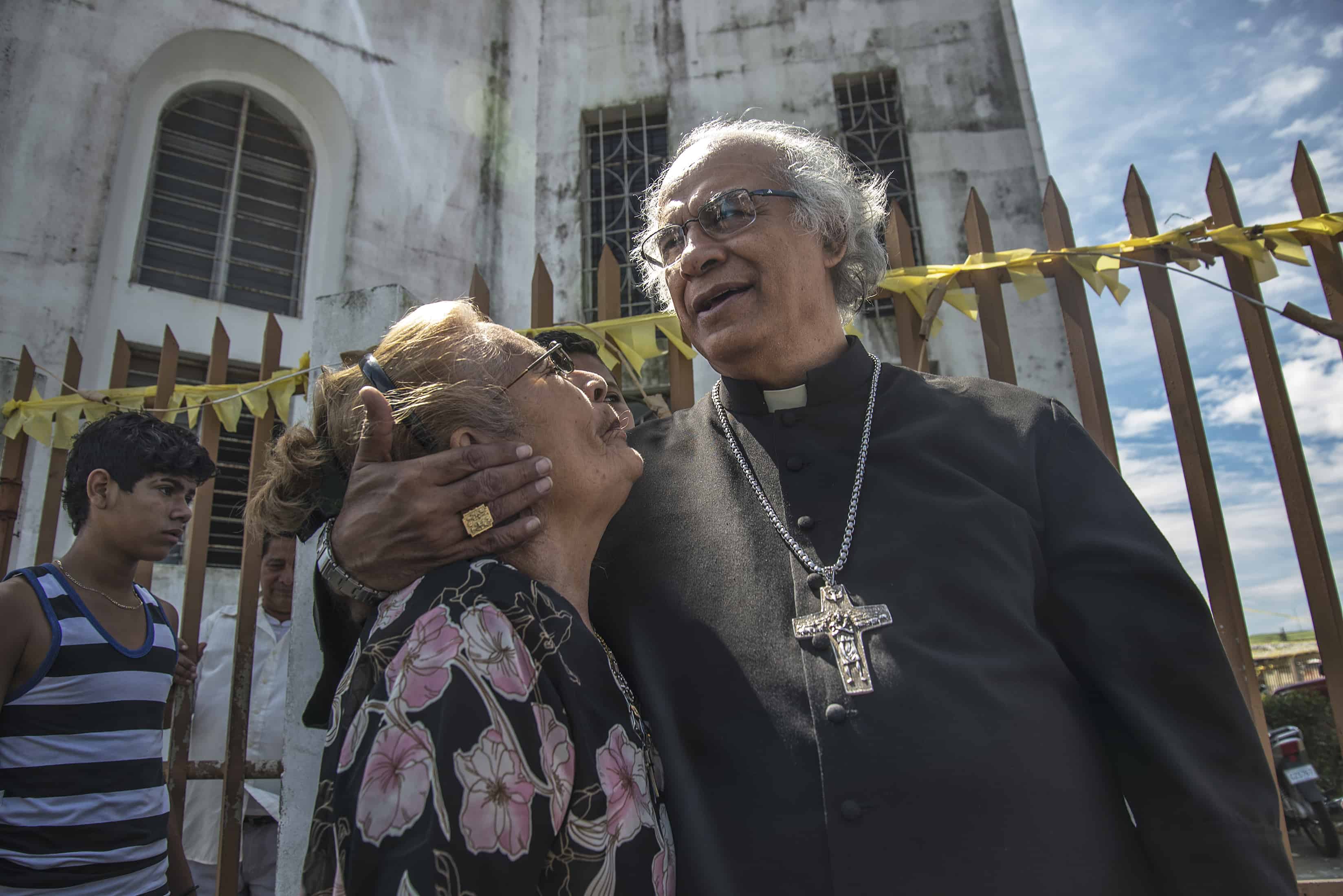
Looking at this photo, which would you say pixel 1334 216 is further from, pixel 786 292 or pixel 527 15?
pixel 527 15

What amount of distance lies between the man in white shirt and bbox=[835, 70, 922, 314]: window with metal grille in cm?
669

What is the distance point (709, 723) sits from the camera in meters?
1.48

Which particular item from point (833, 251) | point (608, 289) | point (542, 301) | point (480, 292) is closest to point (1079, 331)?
point (833, 251)

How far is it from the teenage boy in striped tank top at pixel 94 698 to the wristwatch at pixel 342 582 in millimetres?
1609

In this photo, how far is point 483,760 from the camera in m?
1.09

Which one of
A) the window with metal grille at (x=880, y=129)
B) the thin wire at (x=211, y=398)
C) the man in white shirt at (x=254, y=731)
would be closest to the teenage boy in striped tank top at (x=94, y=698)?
the thin wire at (x=211, y=398)

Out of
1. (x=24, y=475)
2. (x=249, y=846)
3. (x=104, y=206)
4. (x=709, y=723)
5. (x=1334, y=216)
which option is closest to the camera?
(x=709, y=723)

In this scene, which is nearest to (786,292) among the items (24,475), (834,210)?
(834,210)

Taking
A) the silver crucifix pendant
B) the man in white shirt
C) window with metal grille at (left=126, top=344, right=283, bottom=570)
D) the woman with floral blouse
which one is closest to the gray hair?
the woman with floral blouse

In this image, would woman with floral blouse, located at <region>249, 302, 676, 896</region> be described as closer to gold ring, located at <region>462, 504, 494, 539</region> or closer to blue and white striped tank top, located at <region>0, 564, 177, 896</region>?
gold ring, located at <region>462, 504, 494, 539</region>

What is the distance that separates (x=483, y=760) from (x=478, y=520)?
424 mm

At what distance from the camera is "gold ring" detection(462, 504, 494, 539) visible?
1.37 m

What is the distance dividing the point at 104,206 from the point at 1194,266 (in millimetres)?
8697

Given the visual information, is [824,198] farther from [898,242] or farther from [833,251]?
[898,242]
